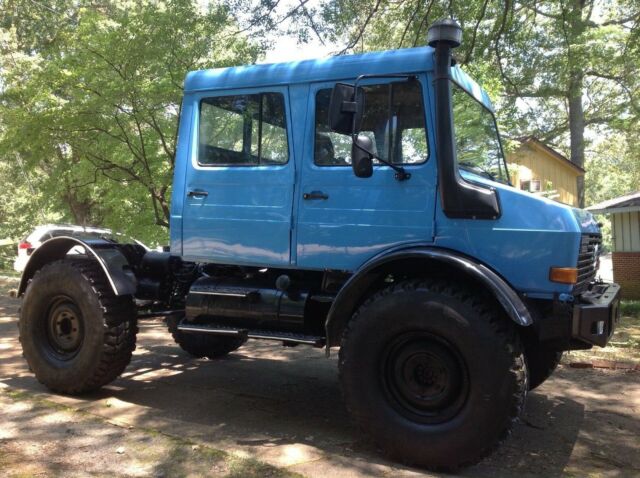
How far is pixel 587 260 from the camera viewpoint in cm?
390

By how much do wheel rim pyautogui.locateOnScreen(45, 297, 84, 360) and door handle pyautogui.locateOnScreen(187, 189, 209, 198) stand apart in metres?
1.51

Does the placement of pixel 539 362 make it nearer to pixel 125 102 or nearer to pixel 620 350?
pixel 620 350

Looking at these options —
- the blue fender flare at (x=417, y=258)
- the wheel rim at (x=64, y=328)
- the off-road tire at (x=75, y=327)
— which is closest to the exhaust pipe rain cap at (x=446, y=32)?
the blue fender flare at (x=417, y=258)

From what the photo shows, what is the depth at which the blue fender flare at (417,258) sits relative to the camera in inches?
133

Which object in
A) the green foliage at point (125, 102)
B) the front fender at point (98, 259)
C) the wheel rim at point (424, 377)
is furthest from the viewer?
the green foliage at point (125, 102)

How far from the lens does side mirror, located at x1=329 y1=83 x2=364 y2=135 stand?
3.72 metres

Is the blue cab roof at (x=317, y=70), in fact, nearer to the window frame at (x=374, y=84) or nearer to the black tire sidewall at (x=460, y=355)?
the window frame at (x=374, y=84)

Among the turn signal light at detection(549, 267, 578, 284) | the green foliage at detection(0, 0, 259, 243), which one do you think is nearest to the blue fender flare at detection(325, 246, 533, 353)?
the turn signal light at detection(549, 267, 578, 284)

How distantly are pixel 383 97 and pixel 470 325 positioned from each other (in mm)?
1667

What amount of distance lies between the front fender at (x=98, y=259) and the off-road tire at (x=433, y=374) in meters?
2.26

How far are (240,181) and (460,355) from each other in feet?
7.06

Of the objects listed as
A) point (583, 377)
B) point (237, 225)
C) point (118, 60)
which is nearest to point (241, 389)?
point (237, 225)

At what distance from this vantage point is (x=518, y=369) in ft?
11.3

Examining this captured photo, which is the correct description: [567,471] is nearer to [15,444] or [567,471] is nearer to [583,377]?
[583,377]
